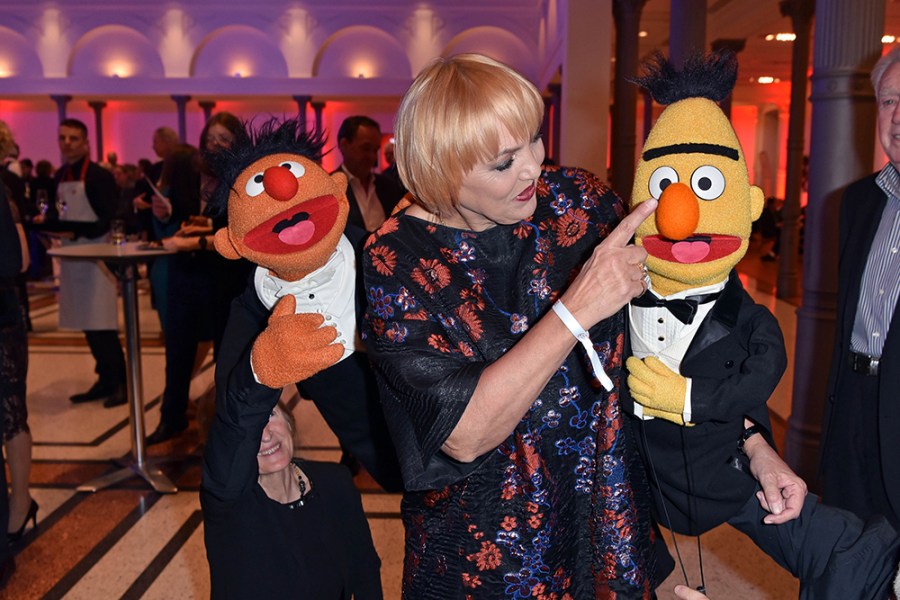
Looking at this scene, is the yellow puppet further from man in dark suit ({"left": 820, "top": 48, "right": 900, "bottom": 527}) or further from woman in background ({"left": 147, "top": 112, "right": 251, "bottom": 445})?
woman in background ({"left": 147, "top": 112, "right": 251, "bottom": 445})

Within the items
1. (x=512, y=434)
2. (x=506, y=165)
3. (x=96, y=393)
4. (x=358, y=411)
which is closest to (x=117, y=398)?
(x=96, y=393)

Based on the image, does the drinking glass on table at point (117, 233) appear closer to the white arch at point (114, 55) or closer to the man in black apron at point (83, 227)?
the man in black apron at point (83, 227)

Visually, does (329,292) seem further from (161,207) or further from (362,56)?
(362,56)

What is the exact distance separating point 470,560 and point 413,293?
0.44 metres

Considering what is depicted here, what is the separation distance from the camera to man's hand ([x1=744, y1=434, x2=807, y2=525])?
1.39 meters

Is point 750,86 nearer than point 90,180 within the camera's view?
No

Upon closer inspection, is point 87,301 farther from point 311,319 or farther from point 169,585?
point 311,319

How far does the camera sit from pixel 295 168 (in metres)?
1.56

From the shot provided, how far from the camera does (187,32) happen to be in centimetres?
1511

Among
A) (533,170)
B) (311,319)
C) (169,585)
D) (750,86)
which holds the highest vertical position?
(750,86)

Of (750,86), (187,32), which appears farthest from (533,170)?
(750,86)

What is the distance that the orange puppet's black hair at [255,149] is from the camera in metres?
1.58

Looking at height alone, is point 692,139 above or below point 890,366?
above

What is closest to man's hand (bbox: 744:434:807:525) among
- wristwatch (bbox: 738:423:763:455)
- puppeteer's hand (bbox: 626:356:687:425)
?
wristwatch (bbox: 738:423:763:455)
